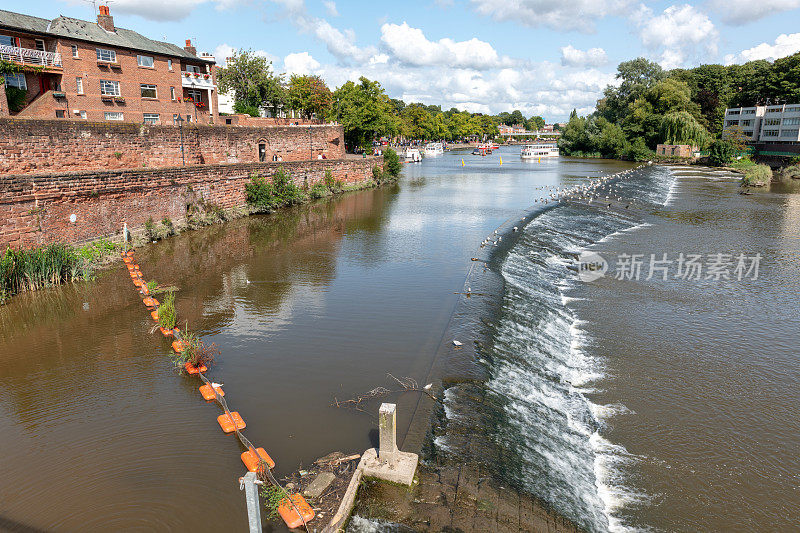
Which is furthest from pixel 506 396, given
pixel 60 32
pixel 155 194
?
pixel 60 32

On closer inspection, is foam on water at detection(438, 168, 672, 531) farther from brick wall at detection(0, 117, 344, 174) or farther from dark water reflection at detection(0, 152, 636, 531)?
brick wall at detection(0, 117, 344, 174)

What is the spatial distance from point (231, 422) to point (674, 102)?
9034 cm

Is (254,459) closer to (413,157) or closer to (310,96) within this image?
(310,96)

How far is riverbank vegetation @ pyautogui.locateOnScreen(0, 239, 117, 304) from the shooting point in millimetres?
14352

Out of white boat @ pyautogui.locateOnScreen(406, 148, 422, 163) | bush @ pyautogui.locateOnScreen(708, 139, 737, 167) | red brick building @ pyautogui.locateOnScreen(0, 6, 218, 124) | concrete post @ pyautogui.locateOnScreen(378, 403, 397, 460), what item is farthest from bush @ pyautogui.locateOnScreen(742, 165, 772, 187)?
concrete post @ pyautogui.locateOnScreen(378, 403, 397, 460)

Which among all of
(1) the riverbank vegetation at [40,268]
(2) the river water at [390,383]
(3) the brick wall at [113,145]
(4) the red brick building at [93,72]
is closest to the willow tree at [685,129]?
(2) the river water at [390,383]

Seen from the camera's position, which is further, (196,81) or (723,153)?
(723,153)

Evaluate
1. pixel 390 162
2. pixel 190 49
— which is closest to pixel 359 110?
pixel 390 162

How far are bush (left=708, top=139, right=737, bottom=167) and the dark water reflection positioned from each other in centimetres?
5893

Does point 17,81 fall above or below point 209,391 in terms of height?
above

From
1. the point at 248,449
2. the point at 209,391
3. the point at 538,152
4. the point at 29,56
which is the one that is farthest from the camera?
the point at 538,152

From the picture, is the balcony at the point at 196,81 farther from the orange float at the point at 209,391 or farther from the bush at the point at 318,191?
the orange float at the point at 209,391

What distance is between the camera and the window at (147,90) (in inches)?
1387

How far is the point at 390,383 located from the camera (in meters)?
9.96
